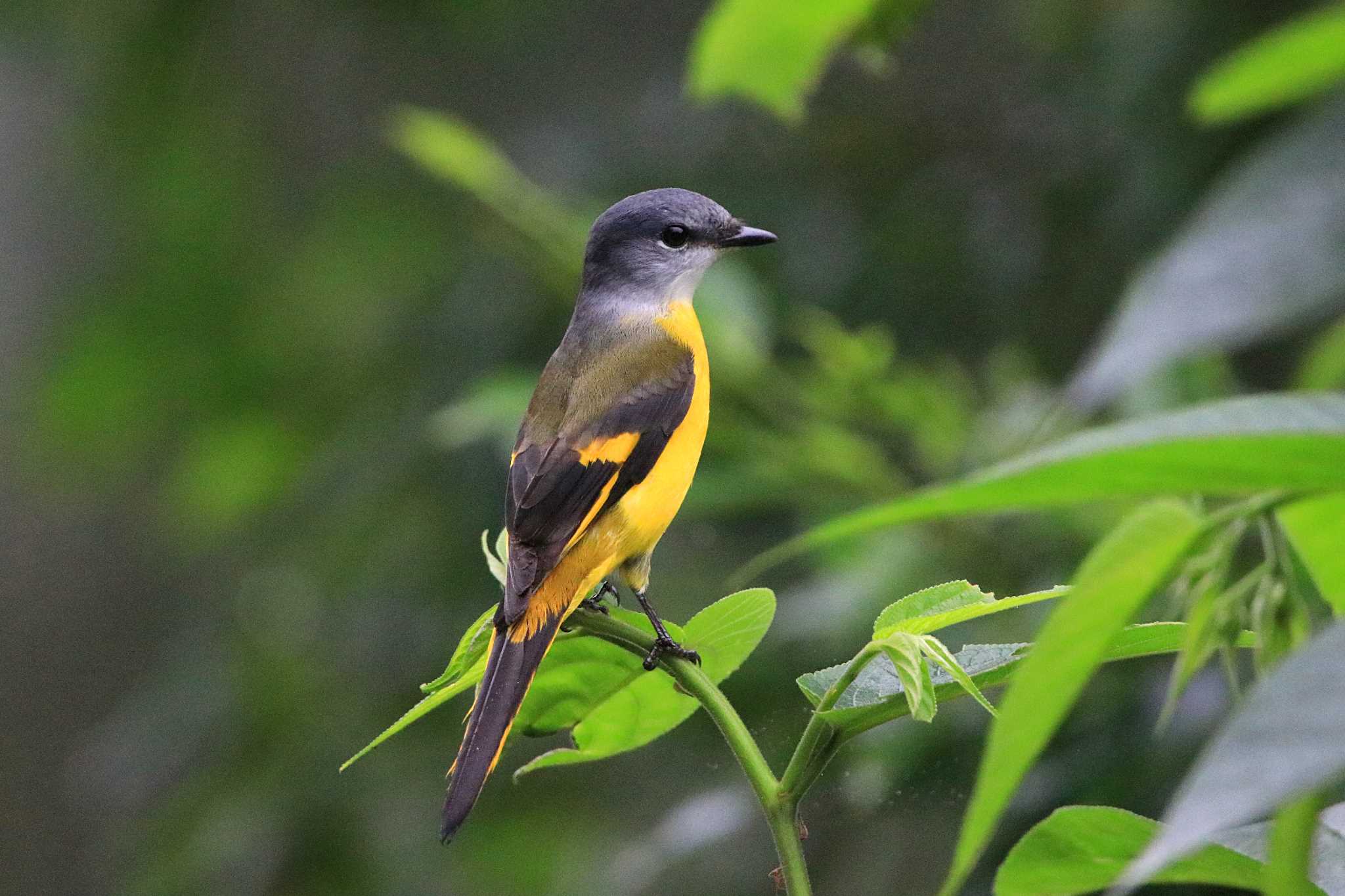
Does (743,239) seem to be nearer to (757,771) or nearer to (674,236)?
(674,236)

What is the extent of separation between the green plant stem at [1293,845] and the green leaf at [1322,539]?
0.10m

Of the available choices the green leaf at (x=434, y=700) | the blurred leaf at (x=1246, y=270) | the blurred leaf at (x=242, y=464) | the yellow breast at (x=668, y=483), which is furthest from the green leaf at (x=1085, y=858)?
the blurred leaf at (x=242, y=464)

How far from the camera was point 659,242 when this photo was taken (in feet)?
8.37

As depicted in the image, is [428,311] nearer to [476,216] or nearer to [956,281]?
[476,216]

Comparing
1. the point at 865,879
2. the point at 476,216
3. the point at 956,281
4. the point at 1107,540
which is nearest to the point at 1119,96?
the point at 956,281

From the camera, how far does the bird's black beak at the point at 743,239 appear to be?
2.49 meters

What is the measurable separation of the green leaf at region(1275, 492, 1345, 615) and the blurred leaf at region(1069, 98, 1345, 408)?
9 centimetres

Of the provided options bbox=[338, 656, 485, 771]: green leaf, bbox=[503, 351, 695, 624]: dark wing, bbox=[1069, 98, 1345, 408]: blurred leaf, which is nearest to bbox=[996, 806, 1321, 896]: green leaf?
bbox=[1069, 98, 1345, 408]: blurred leaf

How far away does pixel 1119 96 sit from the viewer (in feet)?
12.3

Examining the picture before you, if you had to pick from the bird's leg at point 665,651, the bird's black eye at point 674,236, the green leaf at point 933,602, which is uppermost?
the bird's black eye at point 674,236

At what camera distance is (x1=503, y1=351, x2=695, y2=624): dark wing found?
6.03 feet

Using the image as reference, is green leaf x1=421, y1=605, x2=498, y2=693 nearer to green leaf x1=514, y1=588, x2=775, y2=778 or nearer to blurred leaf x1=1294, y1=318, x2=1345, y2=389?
green leaf x1=514, y1=588, x2=775, y2=778

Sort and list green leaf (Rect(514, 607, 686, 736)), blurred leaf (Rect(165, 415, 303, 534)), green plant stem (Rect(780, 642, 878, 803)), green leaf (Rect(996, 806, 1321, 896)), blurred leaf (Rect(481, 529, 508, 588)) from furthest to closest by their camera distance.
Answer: blurred leaf (Rect(165, 415, 303, 534)) < blurred leaf (Rect(481, 529, 508, 588)) < green leaf (Rect(514, 607, 686, 736)) < green plant stem (Rect(780, 642, 878, 803)) < green leaf (Rect(996, 806, 1321, 896))

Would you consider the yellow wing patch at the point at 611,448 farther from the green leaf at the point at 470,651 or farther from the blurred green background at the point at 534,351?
the green leaf at the point at 470,651
